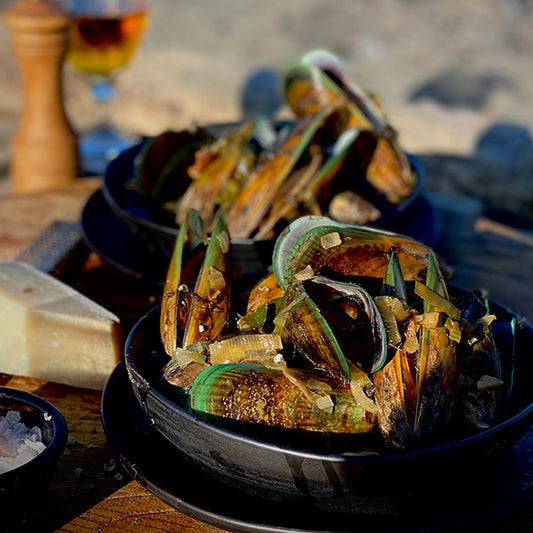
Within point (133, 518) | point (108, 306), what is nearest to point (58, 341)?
point (108, 306)

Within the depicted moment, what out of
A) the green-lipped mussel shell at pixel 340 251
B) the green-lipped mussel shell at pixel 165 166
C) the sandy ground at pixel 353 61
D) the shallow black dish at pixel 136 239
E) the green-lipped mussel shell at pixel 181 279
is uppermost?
the green-lipped mussel shell at pixel 340 251

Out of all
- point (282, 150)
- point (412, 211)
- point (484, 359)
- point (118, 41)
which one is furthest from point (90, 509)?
point (118, 41)

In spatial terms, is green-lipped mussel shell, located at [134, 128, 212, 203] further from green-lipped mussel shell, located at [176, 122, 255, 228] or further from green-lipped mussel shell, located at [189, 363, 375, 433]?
green-lipped mussel shell, located at [189, 363, 375, 433]

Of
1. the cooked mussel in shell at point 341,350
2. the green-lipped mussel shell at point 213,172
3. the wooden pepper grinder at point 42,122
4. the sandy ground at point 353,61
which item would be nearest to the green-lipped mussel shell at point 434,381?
the cooked mussel in shell at point 341,350

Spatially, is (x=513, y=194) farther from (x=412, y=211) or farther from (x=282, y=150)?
(x=282, y=150)

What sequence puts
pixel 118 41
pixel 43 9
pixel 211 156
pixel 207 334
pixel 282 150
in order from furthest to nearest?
pixel 118 41
pixel 43 9
pixel 211 156
pixel 282 150
pixel 207 334

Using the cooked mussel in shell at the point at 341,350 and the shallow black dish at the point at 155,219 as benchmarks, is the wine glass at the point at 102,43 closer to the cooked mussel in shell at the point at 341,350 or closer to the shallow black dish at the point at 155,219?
the shallow black dish at the point at 155,219
